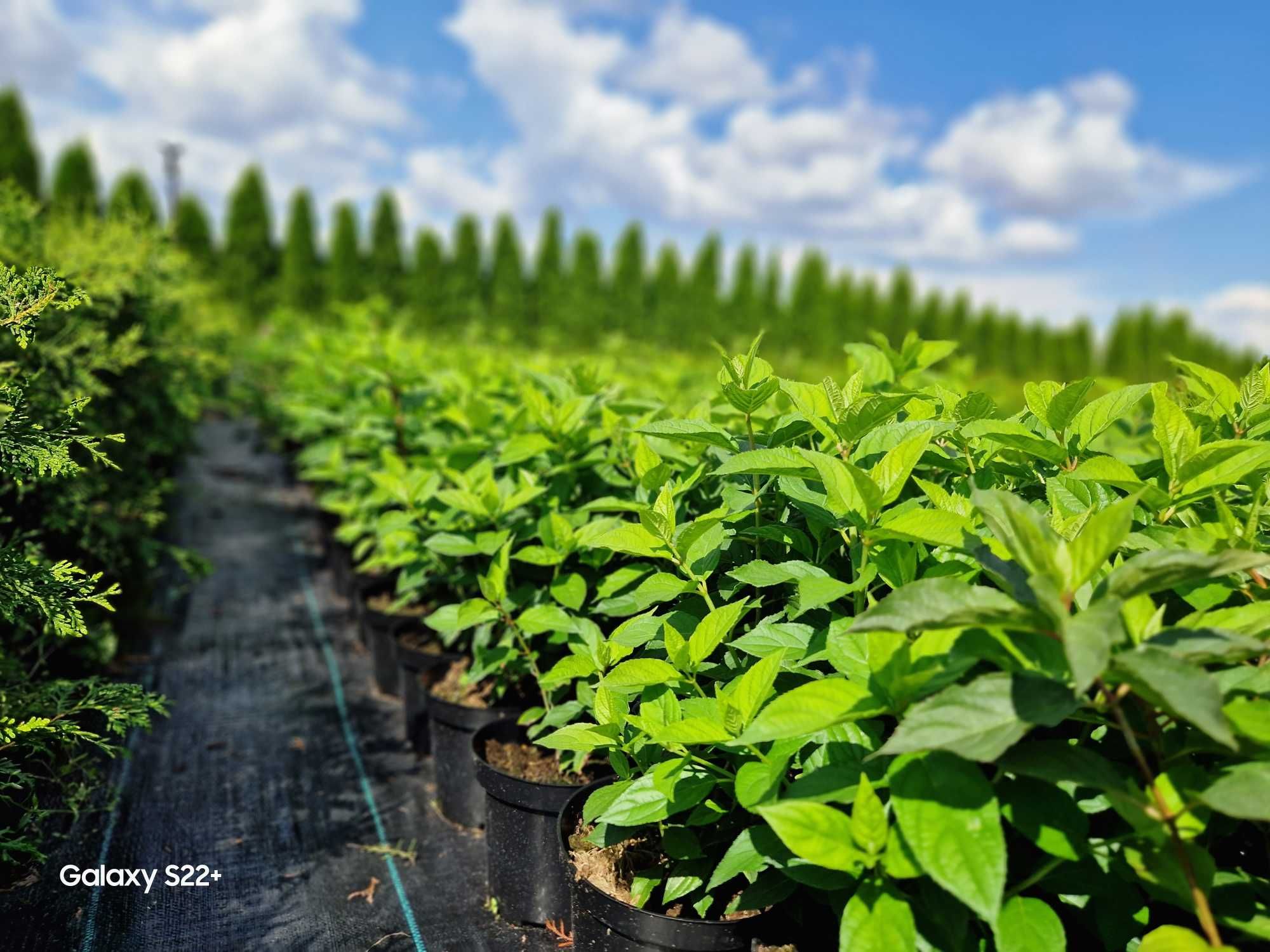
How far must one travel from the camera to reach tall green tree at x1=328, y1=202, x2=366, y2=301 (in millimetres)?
24891

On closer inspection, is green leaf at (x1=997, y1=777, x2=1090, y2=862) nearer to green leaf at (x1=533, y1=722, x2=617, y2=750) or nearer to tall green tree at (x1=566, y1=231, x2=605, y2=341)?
green leaf at (x1=533, y1=722, x2=617, y2=750)

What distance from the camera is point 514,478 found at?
272 cm

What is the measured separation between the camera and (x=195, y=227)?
23.3 m

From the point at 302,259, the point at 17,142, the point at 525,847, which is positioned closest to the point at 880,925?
the point at 525,847

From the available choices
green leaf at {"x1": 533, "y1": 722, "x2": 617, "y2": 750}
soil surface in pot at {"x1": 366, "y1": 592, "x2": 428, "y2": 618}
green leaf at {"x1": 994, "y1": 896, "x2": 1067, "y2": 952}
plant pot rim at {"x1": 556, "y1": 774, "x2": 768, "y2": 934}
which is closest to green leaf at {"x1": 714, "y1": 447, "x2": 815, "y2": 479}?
green leaf at {"x1": 533, "y1": 722, "x2": 617, "y2": 750}

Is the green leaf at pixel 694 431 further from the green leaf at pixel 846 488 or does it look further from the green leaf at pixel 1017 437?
the green leaf at pixel 1017 437

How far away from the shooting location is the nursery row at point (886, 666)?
1.01 m

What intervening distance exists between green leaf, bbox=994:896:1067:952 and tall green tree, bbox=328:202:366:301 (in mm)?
25753

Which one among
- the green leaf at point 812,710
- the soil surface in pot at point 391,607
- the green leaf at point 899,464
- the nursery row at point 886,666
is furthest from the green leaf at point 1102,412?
the soil surface in pot at point 391,607

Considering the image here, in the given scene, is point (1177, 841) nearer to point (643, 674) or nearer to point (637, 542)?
point (643, 674)

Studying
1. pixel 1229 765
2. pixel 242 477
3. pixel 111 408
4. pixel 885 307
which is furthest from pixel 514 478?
pixel 885 307

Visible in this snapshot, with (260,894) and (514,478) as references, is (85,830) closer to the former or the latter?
(260,894)

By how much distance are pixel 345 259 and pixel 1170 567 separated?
87.1 ft

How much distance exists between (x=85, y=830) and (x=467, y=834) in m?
1.16
